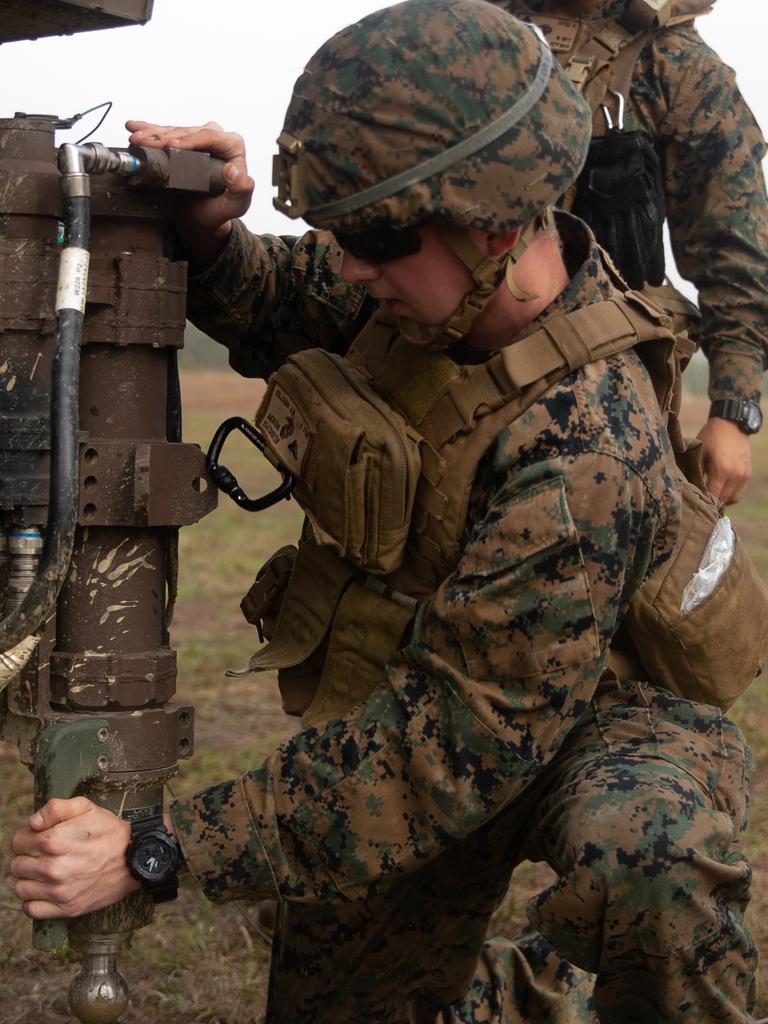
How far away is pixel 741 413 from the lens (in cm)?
455

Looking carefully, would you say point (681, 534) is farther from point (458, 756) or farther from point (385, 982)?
point (385, 982)

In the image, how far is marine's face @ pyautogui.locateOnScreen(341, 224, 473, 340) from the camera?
296cm

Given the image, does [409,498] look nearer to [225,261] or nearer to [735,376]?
[225,261]

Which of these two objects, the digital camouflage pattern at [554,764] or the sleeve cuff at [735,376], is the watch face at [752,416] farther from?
the digital camouflage pattern at [554,764]

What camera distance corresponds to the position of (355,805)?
291 centimetres

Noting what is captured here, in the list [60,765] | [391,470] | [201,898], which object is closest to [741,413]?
[391,470]

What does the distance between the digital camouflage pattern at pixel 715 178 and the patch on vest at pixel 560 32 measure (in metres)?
0.09

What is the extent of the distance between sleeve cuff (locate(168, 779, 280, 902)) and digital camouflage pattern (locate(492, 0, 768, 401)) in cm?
231

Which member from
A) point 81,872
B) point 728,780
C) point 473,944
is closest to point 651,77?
point 728,780

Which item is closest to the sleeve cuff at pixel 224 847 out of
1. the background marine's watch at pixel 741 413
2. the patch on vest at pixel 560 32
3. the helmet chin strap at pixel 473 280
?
the helmet chin strap at pixel 473 280

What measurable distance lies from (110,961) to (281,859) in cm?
48

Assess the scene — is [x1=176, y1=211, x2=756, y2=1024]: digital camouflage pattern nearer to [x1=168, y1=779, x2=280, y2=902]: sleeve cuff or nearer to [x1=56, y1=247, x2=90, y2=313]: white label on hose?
[x1=168, y1=779, x2=280, y2=902]: sleeve cuff

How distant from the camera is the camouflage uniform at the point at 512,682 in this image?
2844 millimetres

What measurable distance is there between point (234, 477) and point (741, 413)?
6.27ft
